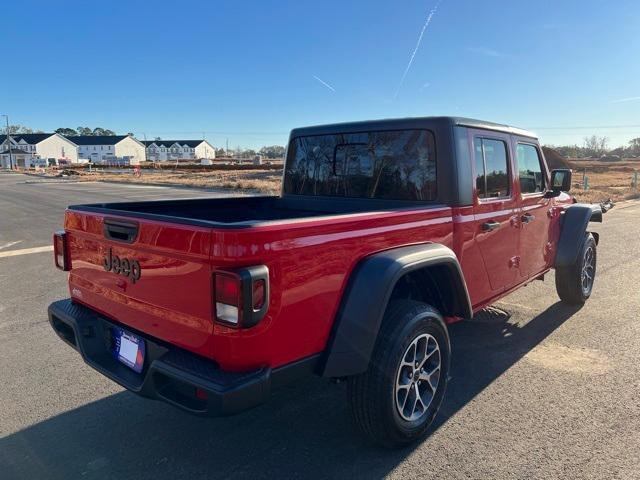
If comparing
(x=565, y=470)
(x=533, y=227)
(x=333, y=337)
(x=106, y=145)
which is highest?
(x=106, y=145)

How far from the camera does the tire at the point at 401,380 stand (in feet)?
8.95

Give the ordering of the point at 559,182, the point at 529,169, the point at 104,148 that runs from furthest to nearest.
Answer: the point at 104,148 < the point at 559,182 < the point at 529,169

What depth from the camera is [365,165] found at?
397cm

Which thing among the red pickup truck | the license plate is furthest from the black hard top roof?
the license plate

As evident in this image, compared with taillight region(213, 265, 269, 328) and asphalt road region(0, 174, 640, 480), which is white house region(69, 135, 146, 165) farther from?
taillight region(213, 265, 269, 328)

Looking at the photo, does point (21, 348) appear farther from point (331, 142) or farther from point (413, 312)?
point (413, 312)

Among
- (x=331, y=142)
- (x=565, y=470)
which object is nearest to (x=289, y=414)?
(x=565, y=470)

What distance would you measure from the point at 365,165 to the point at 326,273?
68.2 inches

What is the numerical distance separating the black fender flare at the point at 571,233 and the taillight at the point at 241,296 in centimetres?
397

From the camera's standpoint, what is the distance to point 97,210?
3.00 meters

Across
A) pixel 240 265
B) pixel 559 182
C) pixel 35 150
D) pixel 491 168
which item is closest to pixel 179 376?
pixel 240 265

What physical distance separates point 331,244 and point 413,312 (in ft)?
2.56

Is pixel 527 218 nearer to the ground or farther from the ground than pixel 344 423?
farther from the ground

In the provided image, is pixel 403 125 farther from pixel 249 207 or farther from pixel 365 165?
pixel 249 207
